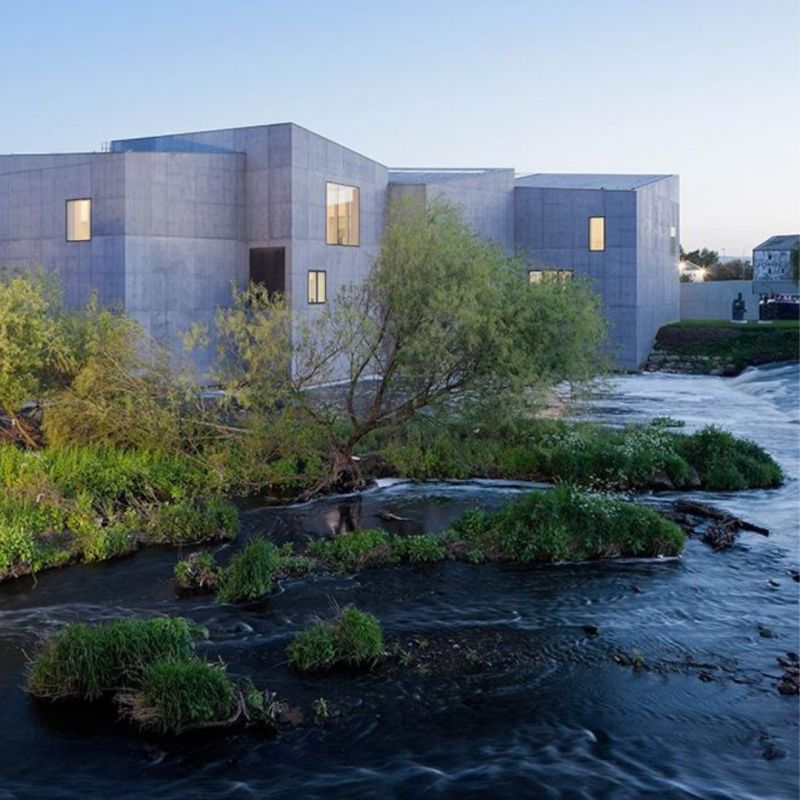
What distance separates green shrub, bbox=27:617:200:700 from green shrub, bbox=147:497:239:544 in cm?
514

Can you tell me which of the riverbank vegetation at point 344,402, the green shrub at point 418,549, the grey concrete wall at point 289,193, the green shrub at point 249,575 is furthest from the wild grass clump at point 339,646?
the grey concrete wall at point 289,193

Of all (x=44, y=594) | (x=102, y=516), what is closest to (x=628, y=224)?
(x=102, y=516)

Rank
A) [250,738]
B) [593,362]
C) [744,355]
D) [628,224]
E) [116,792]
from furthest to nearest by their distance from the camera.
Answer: [744,355] < [628,224] < [593,362] < [250,738] < [116,792]

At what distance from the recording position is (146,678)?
1004 centimetres

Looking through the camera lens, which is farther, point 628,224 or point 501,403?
point 628,224

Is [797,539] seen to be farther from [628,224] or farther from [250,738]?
[628,224]

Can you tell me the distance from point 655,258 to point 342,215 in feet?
56.0

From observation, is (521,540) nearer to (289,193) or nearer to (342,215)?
(289,193)

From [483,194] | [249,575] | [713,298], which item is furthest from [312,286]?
[713,298]

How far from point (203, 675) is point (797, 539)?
1037 centimetres

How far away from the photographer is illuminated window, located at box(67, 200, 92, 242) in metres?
30.9

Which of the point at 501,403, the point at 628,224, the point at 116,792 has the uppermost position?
the point at 628,224

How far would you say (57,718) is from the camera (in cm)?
1003

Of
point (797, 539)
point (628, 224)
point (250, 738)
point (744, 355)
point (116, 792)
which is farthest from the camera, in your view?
point (744, 355)
